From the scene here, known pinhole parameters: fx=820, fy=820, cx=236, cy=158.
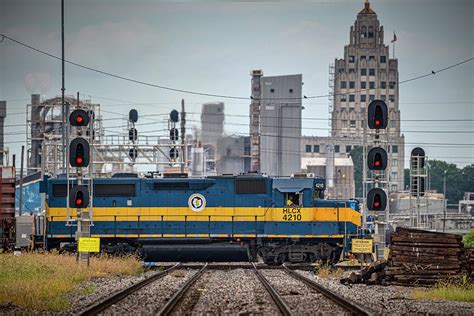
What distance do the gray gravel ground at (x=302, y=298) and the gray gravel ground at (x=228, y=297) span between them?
50cm

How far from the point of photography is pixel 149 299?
20.6 meters

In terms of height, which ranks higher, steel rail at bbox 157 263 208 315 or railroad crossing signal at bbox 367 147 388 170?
railroad crossing signal at bbox 367 147 388 170

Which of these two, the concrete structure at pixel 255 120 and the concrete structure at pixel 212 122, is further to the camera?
the concrete structure at pixel 212 122

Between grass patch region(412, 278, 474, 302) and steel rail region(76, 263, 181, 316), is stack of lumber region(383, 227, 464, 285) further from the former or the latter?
steel rail region(76, 263, 181, 316)

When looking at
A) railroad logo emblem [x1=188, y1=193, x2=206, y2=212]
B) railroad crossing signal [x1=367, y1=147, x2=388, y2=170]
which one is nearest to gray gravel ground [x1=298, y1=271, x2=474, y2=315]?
railroad crossing signal [x1=367, y1=147, x2=388, y2=170]

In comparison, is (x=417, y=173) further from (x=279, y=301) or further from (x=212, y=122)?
(x=212, y=122)

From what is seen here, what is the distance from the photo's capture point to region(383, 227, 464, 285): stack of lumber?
82.4 ft

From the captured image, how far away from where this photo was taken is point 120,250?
119 feet

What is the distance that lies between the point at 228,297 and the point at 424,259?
24.1 feet

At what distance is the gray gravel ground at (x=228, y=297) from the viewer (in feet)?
60.0

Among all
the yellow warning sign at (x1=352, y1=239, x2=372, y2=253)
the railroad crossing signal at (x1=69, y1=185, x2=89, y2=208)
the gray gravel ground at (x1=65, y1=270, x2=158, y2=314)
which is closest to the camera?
the gray gravel ground at (x1=65, y1=270, x2=158, y2=314)

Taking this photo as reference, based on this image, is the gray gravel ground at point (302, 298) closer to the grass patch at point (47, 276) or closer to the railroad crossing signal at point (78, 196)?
the grass patch at point (47, 276)

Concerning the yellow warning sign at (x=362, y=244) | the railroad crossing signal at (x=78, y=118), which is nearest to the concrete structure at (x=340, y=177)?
the yellow warning sign at (x=362, y=244)

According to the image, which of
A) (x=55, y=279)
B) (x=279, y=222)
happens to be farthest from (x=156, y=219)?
(x=55, y=279)
